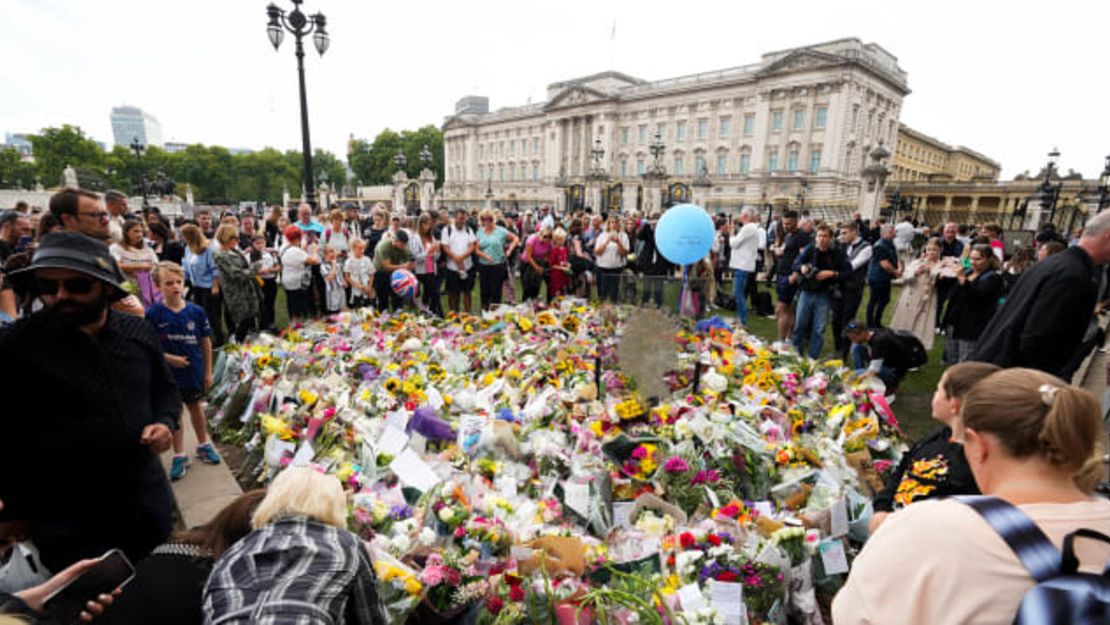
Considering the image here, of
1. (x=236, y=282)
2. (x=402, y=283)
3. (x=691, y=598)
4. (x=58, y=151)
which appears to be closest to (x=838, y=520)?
(x=691, y=598)

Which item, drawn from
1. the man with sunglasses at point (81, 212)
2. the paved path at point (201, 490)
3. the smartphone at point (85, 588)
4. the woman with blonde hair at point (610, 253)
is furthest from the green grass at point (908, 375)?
the smartphone at point (85, 588)

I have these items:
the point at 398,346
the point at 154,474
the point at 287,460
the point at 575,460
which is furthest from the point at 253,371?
the point at 575,460

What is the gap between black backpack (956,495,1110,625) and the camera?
2.99 ft

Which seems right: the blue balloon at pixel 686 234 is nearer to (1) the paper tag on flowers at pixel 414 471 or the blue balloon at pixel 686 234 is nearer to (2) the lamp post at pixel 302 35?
(1) the paper tag on flowers at pixel 414 471

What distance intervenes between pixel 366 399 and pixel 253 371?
1593 mm

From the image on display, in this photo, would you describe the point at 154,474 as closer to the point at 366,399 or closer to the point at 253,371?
the point at 366,399

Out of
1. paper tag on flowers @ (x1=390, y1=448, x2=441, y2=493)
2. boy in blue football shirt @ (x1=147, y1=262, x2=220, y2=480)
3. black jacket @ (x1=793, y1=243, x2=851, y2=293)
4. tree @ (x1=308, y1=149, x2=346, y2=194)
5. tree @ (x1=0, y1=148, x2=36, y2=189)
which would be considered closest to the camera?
paper tag on flowers @ (x1=390, y1=448, x2=441, y2=493)

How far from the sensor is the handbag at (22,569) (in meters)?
1.63

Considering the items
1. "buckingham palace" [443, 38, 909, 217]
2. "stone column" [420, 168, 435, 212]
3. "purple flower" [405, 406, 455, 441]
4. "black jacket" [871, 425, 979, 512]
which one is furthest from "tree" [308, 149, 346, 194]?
"black jacket" [871, 425, 979, 512]

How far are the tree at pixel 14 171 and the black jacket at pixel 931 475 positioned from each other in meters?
78.5

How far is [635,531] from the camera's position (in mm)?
2572

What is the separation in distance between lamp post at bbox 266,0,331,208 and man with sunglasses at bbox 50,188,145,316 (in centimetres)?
633

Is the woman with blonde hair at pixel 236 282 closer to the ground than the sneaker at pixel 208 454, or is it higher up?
higher up

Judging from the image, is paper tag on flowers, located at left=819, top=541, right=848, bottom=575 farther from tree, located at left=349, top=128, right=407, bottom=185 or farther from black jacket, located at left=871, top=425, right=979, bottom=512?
tree, located at left=349, top=128, right=407, bottom=185
